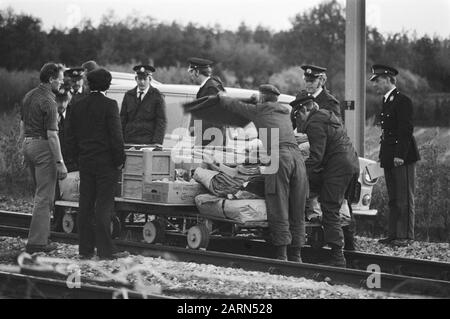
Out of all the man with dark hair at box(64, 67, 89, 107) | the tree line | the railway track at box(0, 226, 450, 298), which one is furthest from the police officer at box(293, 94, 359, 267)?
the tree line

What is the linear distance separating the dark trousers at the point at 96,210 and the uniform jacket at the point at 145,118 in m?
2.20

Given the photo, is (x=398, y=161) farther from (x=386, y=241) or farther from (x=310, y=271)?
(x=310, y=271)

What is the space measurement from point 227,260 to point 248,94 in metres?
3.94

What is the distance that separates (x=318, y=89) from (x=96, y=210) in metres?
3.25

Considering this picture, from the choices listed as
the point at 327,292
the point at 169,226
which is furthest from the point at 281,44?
the point at 327,292

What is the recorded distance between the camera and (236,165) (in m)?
11.2

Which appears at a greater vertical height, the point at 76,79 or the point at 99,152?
the point at 76,79

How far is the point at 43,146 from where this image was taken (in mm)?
10562

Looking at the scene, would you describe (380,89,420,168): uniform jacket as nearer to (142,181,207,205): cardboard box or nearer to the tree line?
(142,181,207,205): cardboard box

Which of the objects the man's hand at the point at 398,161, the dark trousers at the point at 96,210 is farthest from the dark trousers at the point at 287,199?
the man's hand at the point at 398,161

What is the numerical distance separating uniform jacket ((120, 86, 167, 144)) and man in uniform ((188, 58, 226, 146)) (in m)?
0.60

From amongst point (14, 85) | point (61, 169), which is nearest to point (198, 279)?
point (61, 169)

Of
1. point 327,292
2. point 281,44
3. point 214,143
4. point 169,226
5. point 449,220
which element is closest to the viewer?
point 327,292

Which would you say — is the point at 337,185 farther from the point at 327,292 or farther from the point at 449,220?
the point at 449,220
